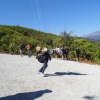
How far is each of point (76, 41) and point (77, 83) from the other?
34530 millimetres

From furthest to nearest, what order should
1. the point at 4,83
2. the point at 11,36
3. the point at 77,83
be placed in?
1. the point at 11,36
2. the point at 77,83
3. the point at 4,83

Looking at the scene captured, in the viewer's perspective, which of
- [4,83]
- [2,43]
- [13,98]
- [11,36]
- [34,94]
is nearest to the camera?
[13,98]

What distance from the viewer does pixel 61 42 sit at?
44312mm

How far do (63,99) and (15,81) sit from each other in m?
3.74

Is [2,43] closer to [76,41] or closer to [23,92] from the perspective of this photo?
[76,41]

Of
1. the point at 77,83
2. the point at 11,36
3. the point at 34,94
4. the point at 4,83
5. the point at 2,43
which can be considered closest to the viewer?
the point at 34,94

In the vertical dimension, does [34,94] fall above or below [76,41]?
below

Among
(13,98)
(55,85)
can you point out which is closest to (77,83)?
Result: (55,85)

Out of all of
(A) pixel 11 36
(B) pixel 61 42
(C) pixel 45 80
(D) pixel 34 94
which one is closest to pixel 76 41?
(B) pixel 61 42

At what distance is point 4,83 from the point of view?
11359 millimetres

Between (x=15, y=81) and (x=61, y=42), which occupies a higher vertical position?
(x=61, y=42)

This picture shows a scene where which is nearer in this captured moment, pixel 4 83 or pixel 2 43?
pixel 4 83

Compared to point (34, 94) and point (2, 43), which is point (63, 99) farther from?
point (2, 43)

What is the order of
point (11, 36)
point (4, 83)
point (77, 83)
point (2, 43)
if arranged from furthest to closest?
point (11, 36), point (2, 43), point (77, 83), point (4, 83)
